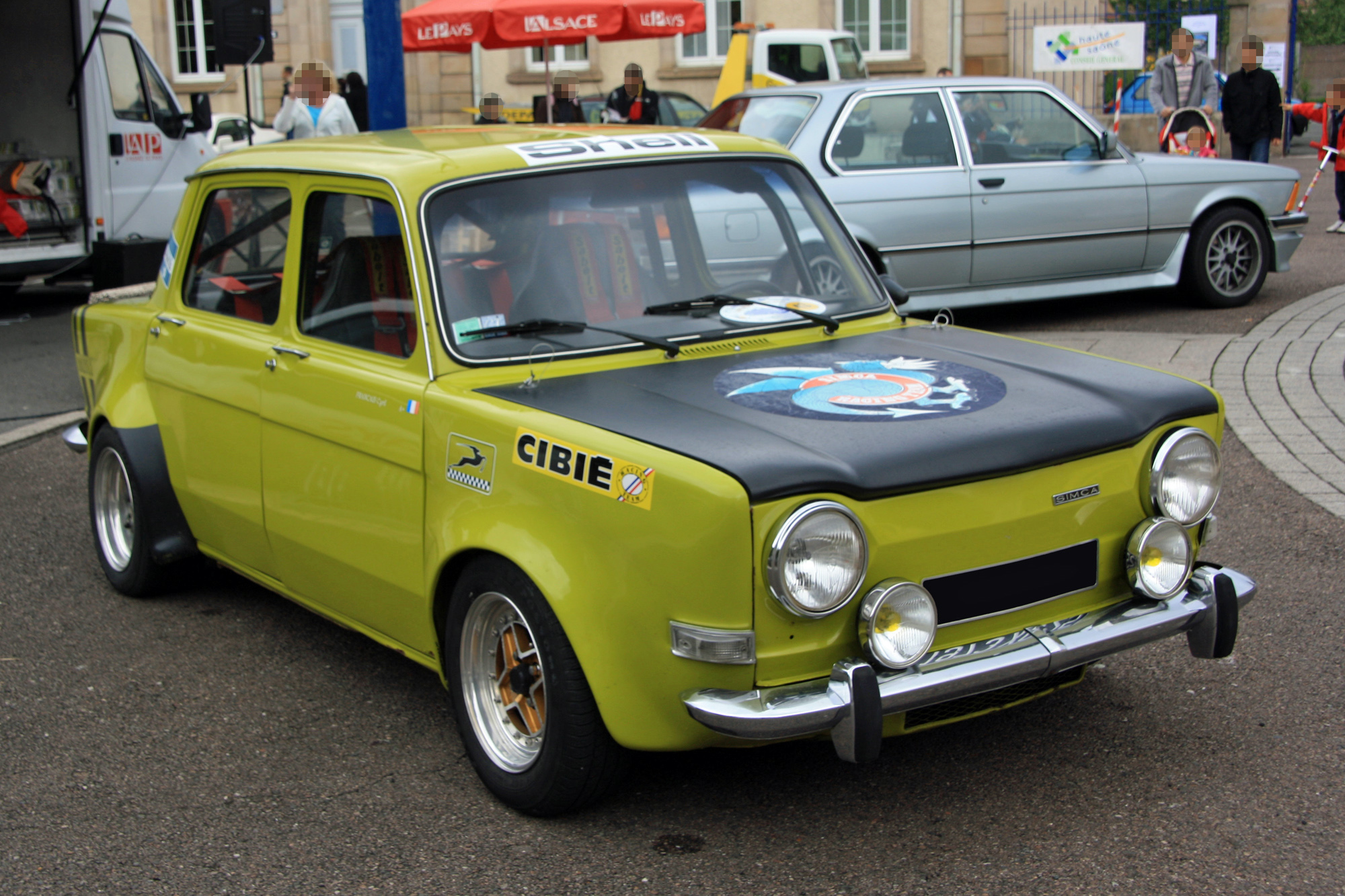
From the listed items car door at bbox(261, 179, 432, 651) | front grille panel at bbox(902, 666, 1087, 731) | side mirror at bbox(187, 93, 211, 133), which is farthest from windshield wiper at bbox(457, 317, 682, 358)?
side mirror at bbox(187, 93, 211, 133)

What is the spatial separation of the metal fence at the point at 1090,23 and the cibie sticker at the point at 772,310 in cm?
2190

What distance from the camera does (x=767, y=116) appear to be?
9.80m

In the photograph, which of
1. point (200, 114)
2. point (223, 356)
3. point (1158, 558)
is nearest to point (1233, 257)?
point (1158, 558)

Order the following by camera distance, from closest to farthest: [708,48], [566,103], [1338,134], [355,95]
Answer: [1338,134]
[566,103]
[355,95]
[708,48]

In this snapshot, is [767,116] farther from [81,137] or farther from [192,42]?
[192,42]

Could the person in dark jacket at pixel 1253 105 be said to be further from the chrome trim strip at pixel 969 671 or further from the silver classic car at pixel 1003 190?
the chrome trim strip at pixel 969 671

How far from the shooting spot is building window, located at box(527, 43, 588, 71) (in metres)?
28.0

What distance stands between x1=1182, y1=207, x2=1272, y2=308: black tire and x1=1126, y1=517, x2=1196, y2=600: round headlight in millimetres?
7364

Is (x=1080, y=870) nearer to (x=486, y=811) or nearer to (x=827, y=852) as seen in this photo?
(x=827, y=852)

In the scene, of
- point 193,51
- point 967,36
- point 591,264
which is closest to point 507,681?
point 591,264

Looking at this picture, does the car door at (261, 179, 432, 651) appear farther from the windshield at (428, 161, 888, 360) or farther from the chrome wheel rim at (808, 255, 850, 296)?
the chrome wheel rim at (808, 255, 850, 296)

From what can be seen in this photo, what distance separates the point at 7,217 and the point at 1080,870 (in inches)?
461

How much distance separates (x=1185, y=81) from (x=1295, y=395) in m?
8.01

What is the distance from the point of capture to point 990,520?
10.5 feet
